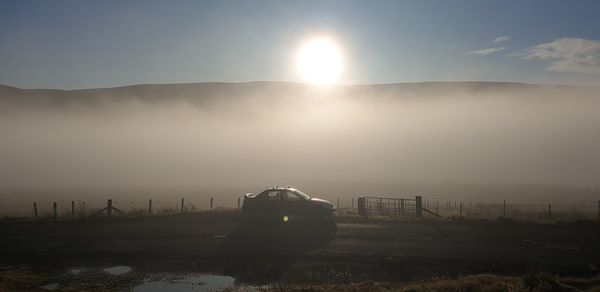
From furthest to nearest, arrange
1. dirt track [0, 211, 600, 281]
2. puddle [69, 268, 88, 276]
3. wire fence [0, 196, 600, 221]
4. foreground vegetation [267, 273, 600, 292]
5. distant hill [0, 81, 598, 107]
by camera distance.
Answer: distant hill [0, 81, 598, 107] → wire fence [0, 196, 600, 221] → dirt track [0, 211, 600, 281] → puddle [69, 268, 88, 276] → foreground vegetation [267, 273, 600, 292]

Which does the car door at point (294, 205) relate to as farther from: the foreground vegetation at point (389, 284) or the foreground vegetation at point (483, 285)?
the foreground vegetation at point (483, 285)

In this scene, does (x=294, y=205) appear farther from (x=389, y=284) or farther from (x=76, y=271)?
(x=389, y=284)

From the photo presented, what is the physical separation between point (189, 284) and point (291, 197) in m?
10.7

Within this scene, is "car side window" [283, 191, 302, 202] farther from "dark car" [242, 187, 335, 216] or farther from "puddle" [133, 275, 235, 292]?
"puddle" [133, 275, 235, 292]

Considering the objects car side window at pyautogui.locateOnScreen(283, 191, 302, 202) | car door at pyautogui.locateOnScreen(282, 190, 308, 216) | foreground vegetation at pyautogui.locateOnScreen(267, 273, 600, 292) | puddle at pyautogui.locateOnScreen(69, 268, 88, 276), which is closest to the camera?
foreground vegetation at pyautogui.locateOnScreen(267, 273, 600, 292)

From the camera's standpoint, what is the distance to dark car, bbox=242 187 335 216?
80.7ft

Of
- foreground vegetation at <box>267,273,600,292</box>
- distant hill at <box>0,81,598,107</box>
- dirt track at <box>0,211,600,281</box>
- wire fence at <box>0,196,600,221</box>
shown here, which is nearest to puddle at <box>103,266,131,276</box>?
dirt track at <box>0,211,600,281</box>

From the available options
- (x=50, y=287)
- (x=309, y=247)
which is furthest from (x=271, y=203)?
(x=50, y=287)

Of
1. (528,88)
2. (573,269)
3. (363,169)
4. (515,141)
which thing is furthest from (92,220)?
(528,88)

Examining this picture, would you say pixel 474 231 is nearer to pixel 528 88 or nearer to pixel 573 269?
pixel 573 269

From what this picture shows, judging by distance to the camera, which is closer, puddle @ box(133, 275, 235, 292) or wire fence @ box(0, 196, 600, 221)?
puddle @ box(133, 275, 235, 292)

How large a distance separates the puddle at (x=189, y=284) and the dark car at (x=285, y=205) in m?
9.23

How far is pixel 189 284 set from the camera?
48.5 ft

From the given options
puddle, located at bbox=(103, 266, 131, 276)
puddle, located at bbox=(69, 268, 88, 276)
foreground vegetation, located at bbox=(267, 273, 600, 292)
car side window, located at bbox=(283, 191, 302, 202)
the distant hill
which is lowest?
puddle, located at bbox=(103, 266, 131, 276)
